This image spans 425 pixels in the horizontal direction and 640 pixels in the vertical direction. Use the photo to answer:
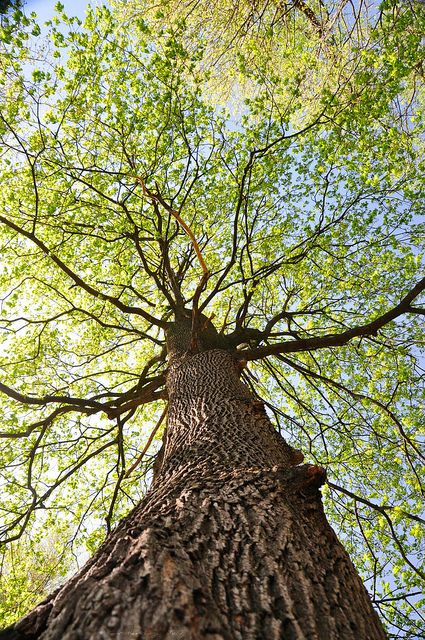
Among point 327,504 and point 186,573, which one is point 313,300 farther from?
point 186,573

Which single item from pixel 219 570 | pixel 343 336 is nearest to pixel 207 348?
pixel 343 336

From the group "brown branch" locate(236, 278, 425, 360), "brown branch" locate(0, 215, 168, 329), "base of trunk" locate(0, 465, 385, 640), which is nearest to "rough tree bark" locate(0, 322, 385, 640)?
"base of trunk" locate(0, 465, 385, 640)

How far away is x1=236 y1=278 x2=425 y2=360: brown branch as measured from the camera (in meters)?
5.22

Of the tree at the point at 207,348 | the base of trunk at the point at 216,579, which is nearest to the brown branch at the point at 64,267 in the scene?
the tree at the point at 207,348

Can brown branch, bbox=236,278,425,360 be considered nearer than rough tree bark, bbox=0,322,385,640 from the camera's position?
No

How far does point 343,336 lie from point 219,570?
464 cm

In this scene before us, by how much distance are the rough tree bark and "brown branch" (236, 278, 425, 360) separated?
332 cm

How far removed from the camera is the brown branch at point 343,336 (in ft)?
17.1

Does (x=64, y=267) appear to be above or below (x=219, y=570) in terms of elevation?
above

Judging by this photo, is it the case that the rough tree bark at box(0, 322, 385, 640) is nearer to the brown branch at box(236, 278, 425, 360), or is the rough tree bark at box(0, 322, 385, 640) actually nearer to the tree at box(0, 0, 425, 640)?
the tree at box(0, 0, 425, 640)

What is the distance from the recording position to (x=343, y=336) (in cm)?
565

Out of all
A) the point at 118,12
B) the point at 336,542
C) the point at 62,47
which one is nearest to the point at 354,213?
the point at 62,47

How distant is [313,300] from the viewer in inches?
309

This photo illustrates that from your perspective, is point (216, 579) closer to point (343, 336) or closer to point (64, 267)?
point (343, 336)
